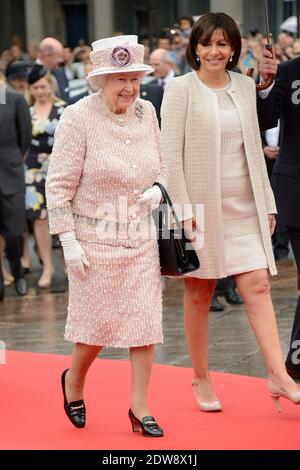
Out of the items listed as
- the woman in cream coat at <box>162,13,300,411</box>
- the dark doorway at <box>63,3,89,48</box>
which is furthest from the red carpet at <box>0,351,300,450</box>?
the dark doorway at <box>63,3,89,48</box>

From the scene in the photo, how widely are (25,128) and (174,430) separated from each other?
5.42 m

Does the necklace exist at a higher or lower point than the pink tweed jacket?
higher

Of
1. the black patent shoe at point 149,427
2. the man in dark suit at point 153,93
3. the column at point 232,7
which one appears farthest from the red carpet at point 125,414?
the column at point 232,7

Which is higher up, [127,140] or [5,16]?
[127,140]

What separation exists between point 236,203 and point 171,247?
0.55m

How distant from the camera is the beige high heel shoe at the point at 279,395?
594 centimetres

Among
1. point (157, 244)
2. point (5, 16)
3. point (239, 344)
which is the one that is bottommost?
point (5, 16)

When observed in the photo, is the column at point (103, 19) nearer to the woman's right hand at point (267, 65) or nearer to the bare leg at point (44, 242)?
the bare leg at point (44, 242)

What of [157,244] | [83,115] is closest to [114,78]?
[83,115]

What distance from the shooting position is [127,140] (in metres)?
5.72

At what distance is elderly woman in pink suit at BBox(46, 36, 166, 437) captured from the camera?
5633 mm

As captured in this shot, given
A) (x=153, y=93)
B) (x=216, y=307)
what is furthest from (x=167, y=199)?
(x=153, y=93)

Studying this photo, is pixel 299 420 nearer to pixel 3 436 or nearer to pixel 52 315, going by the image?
pixel 3 436

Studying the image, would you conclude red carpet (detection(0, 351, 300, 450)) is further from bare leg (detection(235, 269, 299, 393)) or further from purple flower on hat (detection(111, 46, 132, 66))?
purple flower on hat (detection(111, 46, 132, 66))
